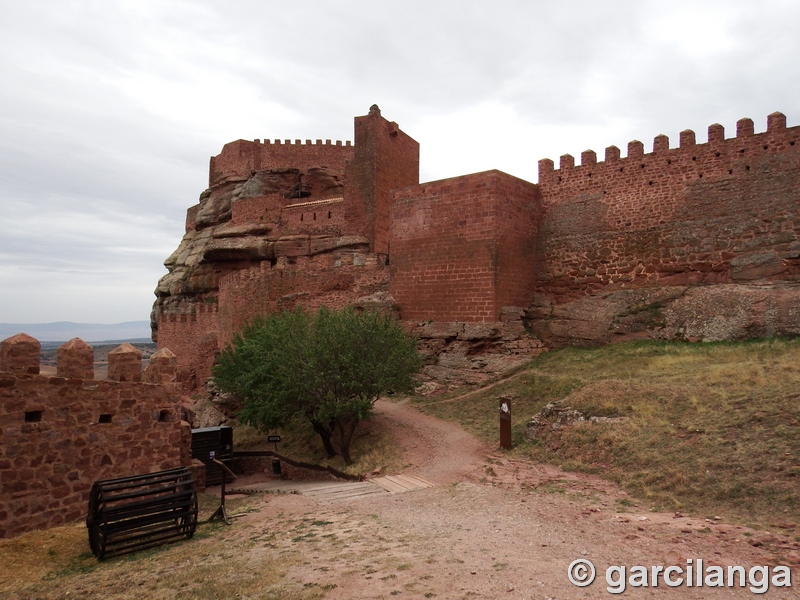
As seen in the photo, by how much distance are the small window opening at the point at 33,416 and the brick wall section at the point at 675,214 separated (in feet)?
49.8

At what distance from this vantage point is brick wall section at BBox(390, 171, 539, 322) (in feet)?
57.6

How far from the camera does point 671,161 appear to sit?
16.6 m

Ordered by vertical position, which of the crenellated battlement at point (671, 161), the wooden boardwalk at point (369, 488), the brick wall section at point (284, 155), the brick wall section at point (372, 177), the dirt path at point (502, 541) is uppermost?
the brick wall section at point (284, 155)

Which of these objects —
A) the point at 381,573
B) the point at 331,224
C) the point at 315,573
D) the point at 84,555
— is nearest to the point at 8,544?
the point at 84,555

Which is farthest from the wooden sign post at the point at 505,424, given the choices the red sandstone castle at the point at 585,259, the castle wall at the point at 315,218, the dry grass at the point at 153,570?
the castle wall at the point at 315,218

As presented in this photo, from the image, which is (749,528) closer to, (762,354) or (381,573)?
(381,573)

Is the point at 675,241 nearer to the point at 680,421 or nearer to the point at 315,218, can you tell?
the point at 680,421

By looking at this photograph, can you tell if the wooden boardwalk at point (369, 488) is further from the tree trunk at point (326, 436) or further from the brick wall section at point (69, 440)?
the tree trunk at point (326, 436)

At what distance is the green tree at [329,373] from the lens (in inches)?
532

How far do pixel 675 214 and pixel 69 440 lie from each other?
16517mm

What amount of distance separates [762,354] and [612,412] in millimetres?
4502

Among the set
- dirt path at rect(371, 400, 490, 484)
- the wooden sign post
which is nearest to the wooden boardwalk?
dirt path at rect(371, 400, 490, 484)

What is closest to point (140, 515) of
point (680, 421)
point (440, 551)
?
point (440, 551)

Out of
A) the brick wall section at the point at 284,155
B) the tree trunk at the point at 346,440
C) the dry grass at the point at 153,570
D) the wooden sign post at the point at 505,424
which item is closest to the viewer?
the dry grass at the point at 153,570
